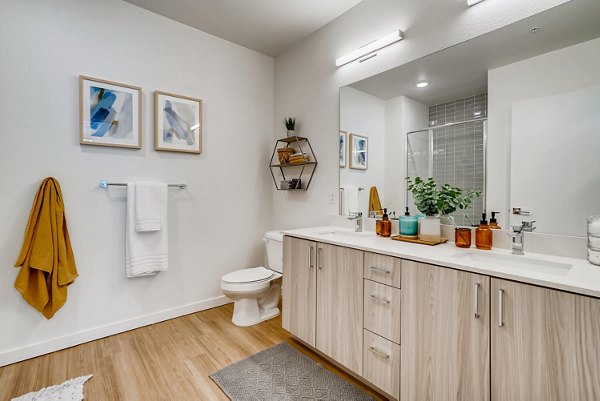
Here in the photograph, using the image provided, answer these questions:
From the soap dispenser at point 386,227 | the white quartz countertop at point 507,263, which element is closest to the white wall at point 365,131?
the soap dispenser at point 386,227

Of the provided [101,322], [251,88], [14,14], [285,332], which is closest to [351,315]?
[285,332]

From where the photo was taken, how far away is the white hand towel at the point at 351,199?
7.36 feet

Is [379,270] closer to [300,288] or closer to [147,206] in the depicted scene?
[300,288]

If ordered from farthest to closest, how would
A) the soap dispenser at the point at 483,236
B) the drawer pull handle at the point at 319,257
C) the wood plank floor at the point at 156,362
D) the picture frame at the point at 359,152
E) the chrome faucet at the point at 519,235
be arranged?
the picture frame at the point at 359,152, the drawer pull handle at the point at 319,257, the wood plank floor at the point at 156,362, the soap dispenser at the point at 483,236, the chrome faucet at the point at 519,235

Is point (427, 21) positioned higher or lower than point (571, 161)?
higher

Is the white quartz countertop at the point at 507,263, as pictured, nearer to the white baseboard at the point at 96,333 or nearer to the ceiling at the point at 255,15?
the white baseboard at the point at 96,333

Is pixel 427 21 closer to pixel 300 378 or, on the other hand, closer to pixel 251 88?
pixel 251 88

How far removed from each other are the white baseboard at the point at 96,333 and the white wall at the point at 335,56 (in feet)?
3.78

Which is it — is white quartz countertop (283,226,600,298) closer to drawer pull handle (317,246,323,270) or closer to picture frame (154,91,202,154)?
drawer pull handle (317,246,323,270)

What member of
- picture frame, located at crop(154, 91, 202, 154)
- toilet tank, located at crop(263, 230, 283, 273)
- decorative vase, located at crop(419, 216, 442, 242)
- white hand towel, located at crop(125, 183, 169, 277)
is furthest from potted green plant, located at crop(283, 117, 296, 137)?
decorative vase, located at crop(419, 216, 442, 242)

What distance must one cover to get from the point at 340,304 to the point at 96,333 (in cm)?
185

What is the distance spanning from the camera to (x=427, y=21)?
1.77 meters

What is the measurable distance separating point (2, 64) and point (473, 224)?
3036 millimetres

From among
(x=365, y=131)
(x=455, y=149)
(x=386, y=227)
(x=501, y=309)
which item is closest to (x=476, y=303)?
(x=501, y=309)
